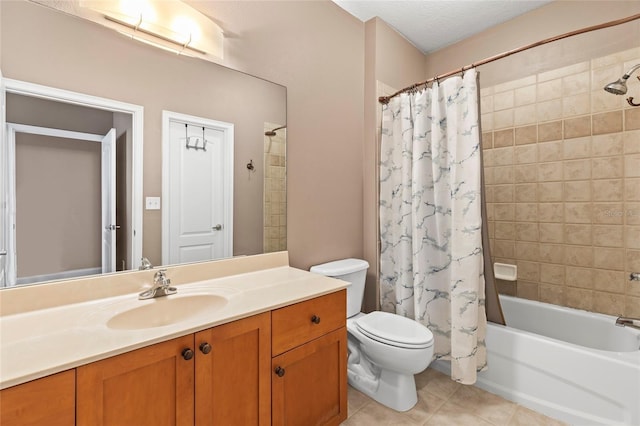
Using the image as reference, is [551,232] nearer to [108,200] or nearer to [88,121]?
[108,200]

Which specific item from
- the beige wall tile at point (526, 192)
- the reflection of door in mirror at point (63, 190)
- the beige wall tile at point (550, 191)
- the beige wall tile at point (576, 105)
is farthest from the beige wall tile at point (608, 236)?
the reflection of door in mirror at point (63, 190)

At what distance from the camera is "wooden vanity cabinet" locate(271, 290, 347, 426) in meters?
1.20

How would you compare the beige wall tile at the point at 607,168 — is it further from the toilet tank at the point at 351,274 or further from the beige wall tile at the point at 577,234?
the toilet tank at the point at 351,274

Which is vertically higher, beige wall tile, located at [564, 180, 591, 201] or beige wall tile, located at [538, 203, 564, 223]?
beige wall tile, located at [564, 180, 591, 201]

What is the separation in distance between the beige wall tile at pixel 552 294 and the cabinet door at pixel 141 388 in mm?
2423

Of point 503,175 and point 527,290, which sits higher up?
point 503,175

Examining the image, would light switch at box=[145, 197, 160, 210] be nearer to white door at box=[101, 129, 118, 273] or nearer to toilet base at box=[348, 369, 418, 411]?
white door at box=[101, 129, 118, 273]

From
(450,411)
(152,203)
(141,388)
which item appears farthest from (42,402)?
(450,411)

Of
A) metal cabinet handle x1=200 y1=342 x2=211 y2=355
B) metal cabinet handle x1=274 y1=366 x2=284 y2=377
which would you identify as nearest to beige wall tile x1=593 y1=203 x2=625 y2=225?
metal cabinet handle x1=274 y1=366 x2=284 y2=377

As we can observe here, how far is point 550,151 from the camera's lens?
7.17 ft

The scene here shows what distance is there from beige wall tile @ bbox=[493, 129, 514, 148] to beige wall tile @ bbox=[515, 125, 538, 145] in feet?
0.14

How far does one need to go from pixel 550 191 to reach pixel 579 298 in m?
0.77

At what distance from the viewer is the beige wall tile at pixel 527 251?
227 centimetres

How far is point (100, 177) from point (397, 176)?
176cm
